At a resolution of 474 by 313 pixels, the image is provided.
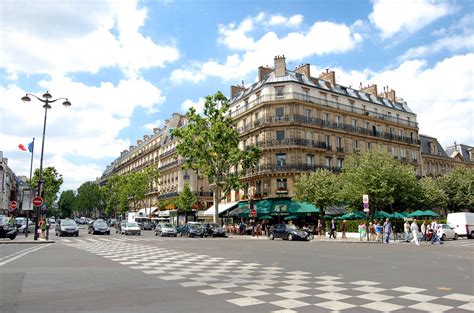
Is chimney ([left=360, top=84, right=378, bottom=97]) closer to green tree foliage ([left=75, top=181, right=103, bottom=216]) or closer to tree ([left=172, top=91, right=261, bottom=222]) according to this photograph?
tree ([left=172, top=91, right=261, bottom=222])

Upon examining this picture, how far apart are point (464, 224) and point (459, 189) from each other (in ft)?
39.5

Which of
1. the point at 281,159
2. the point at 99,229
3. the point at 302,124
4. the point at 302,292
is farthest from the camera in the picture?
the point at 302,124

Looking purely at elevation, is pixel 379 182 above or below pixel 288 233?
above

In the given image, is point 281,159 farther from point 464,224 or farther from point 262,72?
point 464,224

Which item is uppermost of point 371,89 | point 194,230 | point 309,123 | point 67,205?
point 371,89

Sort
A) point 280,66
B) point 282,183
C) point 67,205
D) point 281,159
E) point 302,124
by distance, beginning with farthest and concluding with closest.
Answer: point 67,205
point 280,66
point 302,124
point 281,159
point 282,183

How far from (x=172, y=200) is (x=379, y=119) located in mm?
31414

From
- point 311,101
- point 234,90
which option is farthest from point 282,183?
point 234,90

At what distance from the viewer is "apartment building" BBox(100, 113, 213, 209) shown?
6022 cm

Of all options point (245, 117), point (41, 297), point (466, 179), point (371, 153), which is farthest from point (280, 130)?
point (41, 297)

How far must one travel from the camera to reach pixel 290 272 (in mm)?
10477

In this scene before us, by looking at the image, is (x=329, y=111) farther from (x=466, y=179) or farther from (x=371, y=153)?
(x=466, y=179)

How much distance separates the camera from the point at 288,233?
29.3m

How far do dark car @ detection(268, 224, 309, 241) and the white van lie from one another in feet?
42.1
